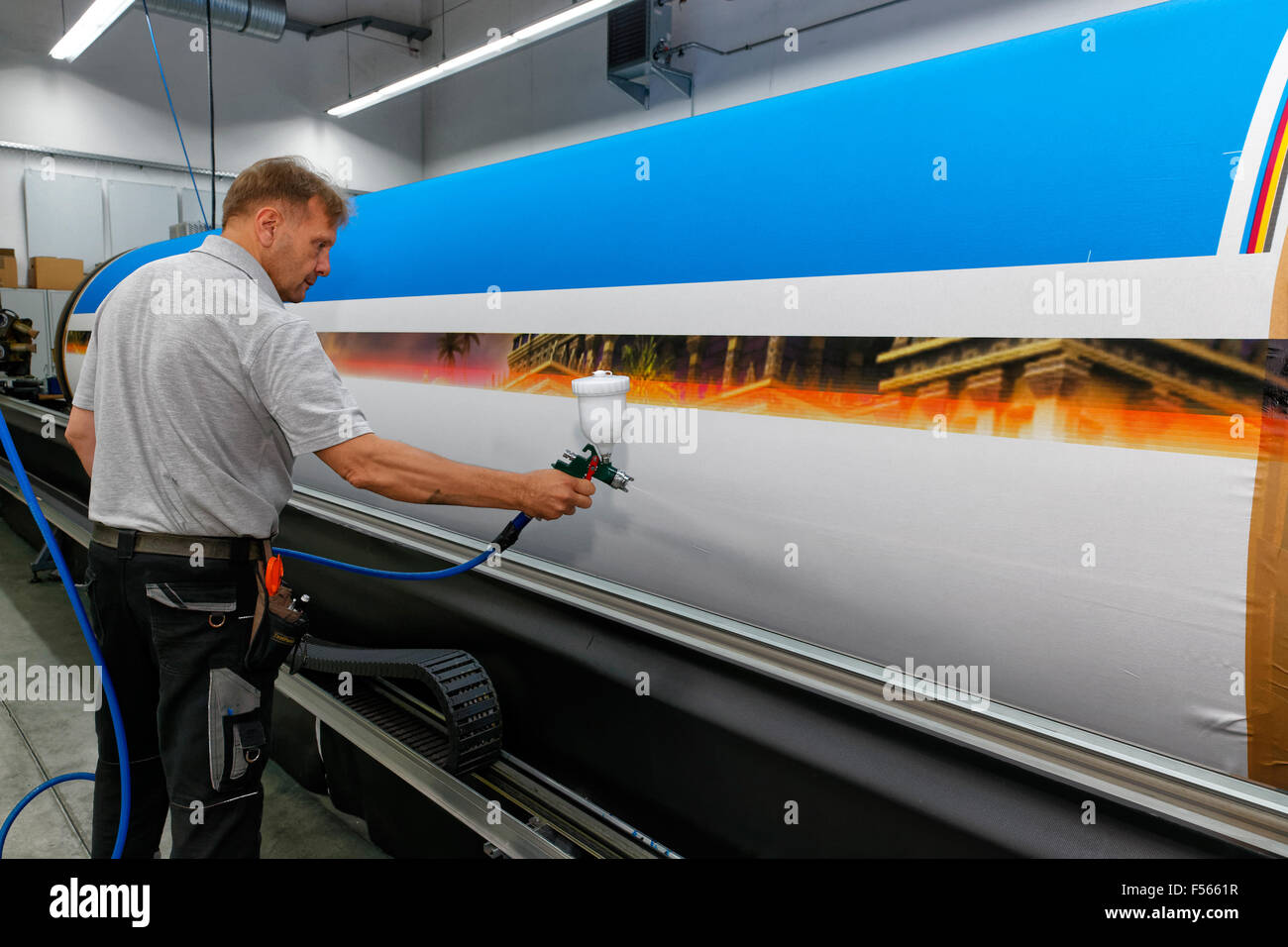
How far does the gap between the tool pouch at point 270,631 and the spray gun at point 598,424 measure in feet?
1.33

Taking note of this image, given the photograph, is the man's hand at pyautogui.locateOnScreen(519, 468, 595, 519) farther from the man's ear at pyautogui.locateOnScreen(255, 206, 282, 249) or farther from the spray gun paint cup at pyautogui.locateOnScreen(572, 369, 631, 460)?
the man's ear at pyautogui.locateOnScreen(255, 206, 282, 249)

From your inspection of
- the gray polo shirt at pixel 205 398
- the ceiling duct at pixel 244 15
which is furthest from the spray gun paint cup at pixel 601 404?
the ceiling duct at pixel 244 15

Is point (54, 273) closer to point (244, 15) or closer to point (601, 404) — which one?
point (244, 15)

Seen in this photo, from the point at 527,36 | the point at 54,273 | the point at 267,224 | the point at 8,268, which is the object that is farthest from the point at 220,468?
the point at 8,268

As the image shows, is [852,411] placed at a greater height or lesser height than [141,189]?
lesser

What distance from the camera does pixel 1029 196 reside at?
852 mm

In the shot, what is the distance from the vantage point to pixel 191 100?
324 inches

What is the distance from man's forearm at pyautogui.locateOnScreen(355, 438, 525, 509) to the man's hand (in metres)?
0.01

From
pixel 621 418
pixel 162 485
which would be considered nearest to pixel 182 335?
pixel 162 485

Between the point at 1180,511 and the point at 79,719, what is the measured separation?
2767 millimetres

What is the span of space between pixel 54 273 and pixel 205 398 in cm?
710

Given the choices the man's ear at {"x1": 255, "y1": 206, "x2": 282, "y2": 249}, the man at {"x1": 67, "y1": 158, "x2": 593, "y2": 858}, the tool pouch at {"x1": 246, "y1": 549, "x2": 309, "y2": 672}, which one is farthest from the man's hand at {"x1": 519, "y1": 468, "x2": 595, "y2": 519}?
the man's ear at {"x1": 255, "y1": 206, "x2": 282, "y2": 249}

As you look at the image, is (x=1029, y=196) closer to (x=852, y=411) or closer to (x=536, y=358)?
(x=852, y=411)

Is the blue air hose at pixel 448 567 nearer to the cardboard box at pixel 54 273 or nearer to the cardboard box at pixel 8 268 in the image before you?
the cardboard box at pixel 54 273
